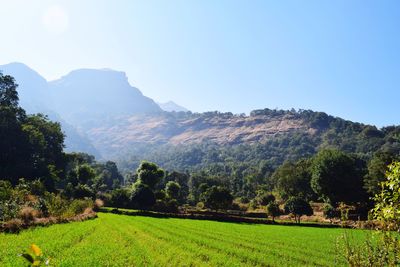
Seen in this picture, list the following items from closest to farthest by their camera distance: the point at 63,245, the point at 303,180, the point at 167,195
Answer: the point at 63,245 → the point at 167,195 → the point at 303,180

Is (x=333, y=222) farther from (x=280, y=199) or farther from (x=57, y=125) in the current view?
(x=57, y=125)

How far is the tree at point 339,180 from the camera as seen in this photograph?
91.4 meters

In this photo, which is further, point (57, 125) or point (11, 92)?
point (57, 125)

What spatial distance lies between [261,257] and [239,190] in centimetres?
12768

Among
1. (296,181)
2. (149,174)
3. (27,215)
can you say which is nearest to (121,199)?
(149,174)

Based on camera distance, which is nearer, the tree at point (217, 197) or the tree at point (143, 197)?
the tree at point (143, 197)

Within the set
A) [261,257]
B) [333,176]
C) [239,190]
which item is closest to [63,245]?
[261,257]

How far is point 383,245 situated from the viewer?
23.5 ft

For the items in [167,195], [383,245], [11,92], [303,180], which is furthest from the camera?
[303,180]

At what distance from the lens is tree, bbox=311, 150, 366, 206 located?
91.4 metres

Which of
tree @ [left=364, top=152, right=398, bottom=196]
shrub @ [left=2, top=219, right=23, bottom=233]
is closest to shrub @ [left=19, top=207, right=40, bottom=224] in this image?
shrub @ [left=2, top=219, right=23, bottom=233]

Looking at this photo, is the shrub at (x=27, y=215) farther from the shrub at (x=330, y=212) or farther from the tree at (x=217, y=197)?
the shrub at (x=330, y=212)

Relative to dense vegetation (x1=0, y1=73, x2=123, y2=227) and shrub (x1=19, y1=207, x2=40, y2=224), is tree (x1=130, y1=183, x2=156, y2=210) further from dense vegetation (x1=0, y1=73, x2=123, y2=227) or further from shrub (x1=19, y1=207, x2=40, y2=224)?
shrub (x1=19, y1=207, x2=40, y2=224)

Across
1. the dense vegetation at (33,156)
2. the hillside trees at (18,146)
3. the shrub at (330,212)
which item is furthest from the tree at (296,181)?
the hillside trees at (18,146)
